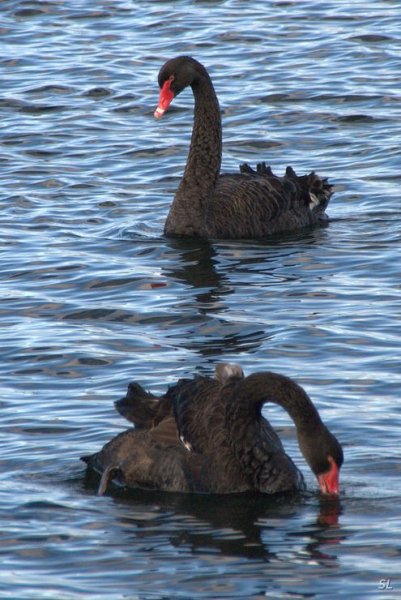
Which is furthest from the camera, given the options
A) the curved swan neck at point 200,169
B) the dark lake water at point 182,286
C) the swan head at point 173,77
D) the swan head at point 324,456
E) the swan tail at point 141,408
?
the swan head at point 173,77

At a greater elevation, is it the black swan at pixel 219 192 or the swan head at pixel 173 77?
the swan head at pixel 173 77

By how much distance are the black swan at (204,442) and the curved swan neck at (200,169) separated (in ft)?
18.3

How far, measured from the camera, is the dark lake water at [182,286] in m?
8.48

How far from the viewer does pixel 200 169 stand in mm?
15766

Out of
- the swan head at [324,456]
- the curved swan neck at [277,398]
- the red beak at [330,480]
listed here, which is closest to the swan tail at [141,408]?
the curved swan neck at [277,398]

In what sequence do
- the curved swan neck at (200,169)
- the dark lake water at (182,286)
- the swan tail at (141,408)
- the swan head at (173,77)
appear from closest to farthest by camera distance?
1. the dark lake water at (182,286)
2. the swan tail at (141,408)
3. the curved swan neck at (200,169)
4. the swan head at (173,77)

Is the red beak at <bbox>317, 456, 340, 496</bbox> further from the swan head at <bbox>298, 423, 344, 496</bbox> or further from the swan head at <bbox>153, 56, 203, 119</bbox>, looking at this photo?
the swan head at <bbox>153, 56, 203, 119</bbox>

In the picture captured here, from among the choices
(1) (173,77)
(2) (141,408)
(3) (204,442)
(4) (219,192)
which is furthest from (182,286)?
(3) (204,442)

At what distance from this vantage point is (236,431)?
9375 millimetres

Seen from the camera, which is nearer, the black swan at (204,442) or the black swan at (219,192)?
the black swan at (204,442)

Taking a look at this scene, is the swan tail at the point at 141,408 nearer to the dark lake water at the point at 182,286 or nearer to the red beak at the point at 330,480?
the dark lake water at the point at 182,286

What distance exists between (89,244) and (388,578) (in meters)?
7.34

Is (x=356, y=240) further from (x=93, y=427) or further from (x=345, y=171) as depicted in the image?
(x=93, y=427)

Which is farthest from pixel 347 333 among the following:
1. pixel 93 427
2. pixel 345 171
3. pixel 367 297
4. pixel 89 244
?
pixel 345 171
